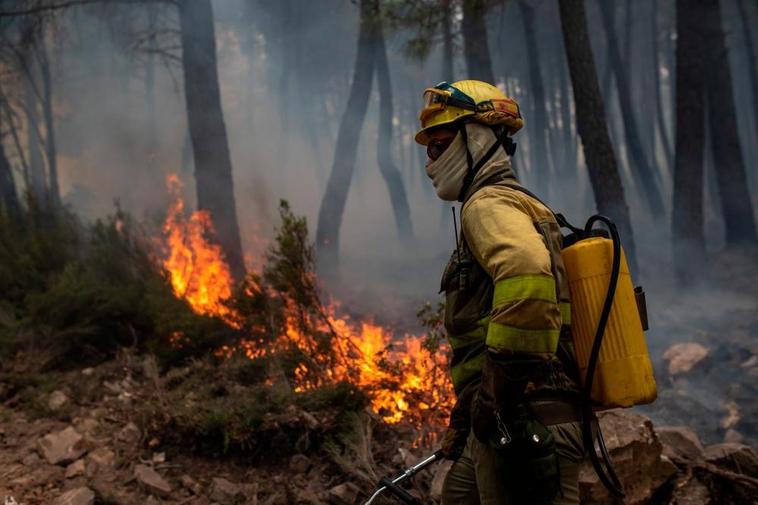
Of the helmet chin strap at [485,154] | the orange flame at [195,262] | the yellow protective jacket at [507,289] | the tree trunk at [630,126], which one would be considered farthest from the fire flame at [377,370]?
the tree trunk at [630,126]

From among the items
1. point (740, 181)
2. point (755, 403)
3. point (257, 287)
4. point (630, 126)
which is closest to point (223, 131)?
point (257, 287)

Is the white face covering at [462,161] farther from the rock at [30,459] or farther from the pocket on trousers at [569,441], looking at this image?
the rock at [30,459]

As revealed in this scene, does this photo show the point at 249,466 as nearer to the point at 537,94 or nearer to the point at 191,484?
the point at 191,484

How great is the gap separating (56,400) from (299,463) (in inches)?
91.9

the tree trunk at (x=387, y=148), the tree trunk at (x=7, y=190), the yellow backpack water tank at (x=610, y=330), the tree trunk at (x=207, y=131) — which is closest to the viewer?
the yellow backpack water tank at (x=610, y=330)

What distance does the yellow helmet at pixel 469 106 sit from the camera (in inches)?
87.4

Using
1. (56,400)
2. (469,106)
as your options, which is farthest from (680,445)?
(56,400)

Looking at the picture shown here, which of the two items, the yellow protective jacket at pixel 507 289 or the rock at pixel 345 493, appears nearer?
the yellow protective jacket at pixel 507 289

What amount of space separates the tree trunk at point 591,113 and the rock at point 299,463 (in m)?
5.63

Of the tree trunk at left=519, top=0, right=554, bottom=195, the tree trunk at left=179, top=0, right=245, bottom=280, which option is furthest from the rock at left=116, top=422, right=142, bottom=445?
the tree trunk at left=519, top=0, right=554, bottom=195

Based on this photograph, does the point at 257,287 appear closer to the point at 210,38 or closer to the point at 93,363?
the point at 93,363

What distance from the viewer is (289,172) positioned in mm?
31312

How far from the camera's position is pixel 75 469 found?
3701mm

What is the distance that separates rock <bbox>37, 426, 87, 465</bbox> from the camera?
379cm
